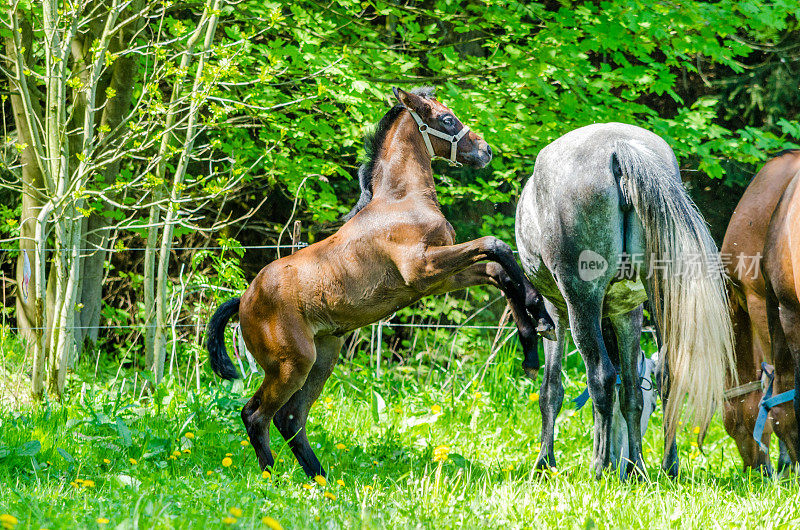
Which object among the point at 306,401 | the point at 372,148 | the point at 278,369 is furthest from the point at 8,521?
the point at 372,148

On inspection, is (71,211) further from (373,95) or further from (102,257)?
(373,95)

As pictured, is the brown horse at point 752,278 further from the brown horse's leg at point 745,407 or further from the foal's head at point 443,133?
the foal's head at point 443,133

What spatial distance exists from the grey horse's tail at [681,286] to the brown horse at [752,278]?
2.34 feet

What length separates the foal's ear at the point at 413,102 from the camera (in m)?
4.61

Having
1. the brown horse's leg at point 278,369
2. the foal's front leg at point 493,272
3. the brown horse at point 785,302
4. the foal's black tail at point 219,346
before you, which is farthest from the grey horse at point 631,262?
the foal's black tail at point 219,346

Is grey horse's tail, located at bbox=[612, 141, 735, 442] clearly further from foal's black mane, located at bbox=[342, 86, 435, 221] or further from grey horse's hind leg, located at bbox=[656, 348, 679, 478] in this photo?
foal's black mane, located at bbox=[342, 86, 435, 221]

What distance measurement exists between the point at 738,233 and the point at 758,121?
6.47 m

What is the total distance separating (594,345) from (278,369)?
1829mm

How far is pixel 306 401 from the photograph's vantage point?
490 centimetres

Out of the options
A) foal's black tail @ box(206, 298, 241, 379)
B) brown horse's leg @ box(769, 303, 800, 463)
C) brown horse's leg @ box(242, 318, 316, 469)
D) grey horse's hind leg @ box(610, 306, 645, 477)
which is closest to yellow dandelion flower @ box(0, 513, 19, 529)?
brown horse's leg @ box(242, 318, 316, 469)

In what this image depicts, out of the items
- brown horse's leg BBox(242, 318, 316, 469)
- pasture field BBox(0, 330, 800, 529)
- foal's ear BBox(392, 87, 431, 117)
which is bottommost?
pasture field BBox(0, 330, 800, 529)

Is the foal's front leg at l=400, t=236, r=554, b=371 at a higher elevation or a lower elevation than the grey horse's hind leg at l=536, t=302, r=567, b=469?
higher

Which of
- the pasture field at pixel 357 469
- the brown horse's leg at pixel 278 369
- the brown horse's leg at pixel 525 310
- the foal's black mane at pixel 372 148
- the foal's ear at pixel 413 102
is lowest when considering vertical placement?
the pasture field at pixel 357 469

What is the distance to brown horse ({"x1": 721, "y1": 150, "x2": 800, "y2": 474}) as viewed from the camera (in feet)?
15.0
